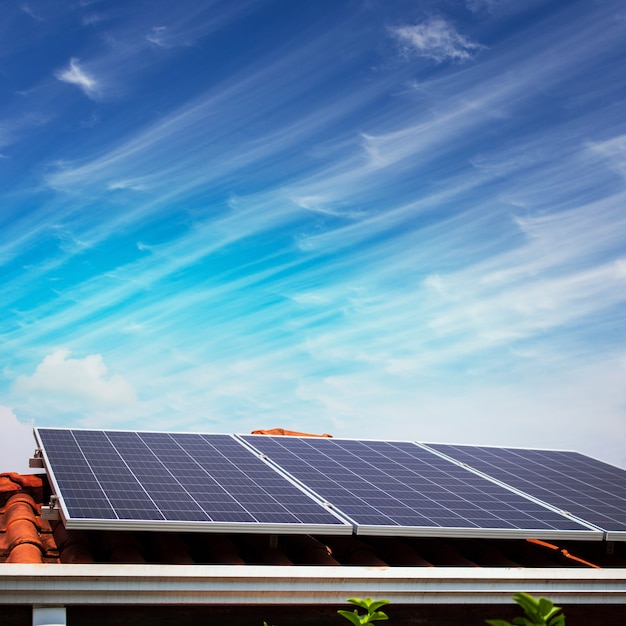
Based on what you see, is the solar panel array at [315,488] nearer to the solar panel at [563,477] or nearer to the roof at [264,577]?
the solar panel at [563,477]

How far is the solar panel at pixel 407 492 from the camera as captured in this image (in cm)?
1634

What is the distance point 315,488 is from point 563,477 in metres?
7.93

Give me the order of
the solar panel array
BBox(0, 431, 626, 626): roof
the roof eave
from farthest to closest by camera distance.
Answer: the solar panel array
BBox(0, 431, 626, 626): roof
the roof eave

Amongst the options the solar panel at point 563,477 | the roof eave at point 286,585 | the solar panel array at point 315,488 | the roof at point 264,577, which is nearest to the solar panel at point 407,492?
the solar panel array at point 315,488

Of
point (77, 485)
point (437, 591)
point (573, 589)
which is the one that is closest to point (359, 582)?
point (437, 591)

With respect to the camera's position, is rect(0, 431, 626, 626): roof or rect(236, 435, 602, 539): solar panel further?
rect(236, 435, 602, 539): solar panel

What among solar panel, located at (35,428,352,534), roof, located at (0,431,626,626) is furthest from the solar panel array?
roof, located at (0,431,626,626)

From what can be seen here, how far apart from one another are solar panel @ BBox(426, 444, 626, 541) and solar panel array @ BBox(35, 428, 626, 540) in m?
0.05

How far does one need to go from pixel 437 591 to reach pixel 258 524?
322cm

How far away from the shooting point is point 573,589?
15727 millimetres

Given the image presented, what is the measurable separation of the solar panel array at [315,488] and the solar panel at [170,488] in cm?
2

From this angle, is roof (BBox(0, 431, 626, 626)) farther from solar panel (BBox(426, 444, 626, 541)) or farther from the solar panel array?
solar panel (BBox(426, 444, 626, 541))

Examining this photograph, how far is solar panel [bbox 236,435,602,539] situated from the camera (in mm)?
16344

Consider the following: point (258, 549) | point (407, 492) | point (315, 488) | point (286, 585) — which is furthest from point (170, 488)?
point (407, 492)
